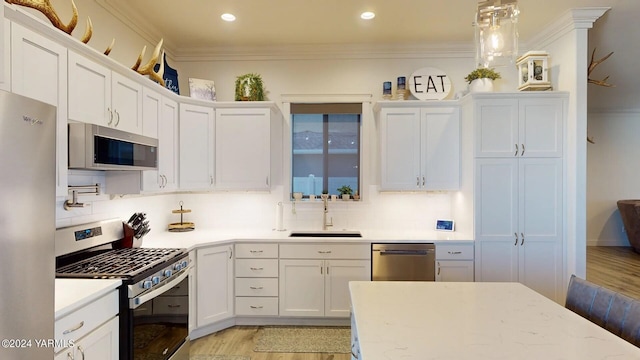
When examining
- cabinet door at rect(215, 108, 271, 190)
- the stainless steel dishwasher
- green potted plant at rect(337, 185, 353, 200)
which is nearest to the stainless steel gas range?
cabinet door at rect(215, 108, 271, 190)

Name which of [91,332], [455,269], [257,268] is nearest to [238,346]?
[257,268]

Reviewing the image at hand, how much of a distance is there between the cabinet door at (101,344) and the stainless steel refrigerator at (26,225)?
1.12 ft

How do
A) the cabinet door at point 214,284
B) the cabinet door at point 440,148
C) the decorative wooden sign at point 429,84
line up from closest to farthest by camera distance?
1. the cabinet door at point 214,284
2. the cabinet door at point 440,148
3. the decorative wooden sign at point 429,84

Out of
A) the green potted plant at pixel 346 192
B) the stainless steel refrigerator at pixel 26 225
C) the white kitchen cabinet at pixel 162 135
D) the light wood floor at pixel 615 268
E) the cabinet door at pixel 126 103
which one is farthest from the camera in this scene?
the light wood floor at pixel 615 268

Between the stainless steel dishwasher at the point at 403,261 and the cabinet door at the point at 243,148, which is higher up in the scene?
the cabinet door at the point at 243,148

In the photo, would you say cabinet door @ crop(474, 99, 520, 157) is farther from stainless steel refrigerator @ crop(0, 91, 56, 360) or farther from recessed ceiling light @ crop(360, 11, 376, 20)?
stainless steel refrigerator @ crop(0, 91, 56, 360)

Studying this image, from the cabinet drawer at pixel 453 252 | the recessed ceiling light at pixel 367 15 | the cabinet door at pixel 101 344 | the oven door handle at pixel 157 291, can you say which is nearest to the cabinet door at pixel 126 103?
the oven door handle at pixel 157 291

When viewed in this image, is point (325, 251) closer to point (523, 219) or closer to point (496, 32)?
point (523, 219)

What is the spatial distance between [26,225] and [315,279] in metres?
2.48

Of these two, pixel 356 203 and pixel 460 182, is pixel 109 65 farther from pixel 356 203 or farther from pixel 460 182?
pixel 460 182

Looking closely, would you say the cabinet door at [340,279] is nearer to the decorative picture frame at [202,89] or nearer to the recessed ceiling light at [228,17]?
the decorative picture frame at [202,89]

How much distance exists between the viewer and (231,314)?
128 inches

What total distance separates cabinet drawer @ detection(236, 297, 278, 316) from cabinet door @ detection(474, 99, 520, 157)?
246 cm

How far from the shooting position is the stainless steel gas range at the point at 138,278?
1.89 m
